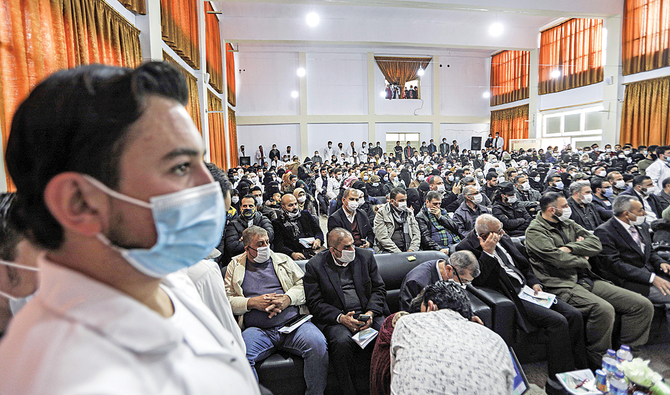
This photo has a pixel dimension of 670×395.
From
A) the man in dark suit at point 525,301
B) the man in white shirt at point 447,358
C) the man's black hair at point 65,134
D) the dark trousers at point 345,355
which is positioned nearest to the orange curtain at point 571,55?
the man in dark suit at point 525,301

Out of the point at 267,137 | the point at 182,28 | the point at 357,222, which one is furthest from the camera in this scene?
the point at 267,137

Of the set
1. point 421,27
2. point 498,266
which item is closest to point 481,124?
point 421,27

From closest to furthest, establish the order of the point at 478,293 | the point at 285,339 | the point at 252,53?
the point at 285,339, the point at 478,293, the point at 252,53

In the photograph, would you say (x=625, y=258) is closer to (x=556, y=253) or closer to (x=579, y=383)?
(x=556, y=253)

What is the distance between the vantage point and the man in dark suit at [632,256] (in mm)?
3381

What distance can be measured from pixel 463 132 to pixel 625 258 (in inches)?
719

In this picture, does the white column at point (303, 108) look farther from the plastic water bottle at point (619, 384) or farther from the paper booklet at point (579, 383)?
the plastic water bottle at point (619, 384)

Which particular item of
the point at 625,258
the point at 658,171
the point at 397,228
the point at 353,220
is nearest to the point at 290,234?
the point at 353,220

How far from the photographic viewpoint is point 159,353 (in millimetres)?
593

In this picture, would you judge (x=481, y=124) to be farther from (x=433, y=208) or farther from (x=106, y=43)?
(x=106, y=43)

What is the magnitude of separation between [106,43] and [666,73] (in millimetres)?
16643

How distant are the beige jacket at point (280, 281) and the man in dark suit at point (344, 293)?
103 millimetres

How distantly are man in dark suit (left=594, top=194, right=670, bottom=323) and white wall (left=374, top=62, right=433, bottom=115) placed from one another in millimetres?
16480

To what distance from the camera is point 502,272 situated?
3.23 metres
